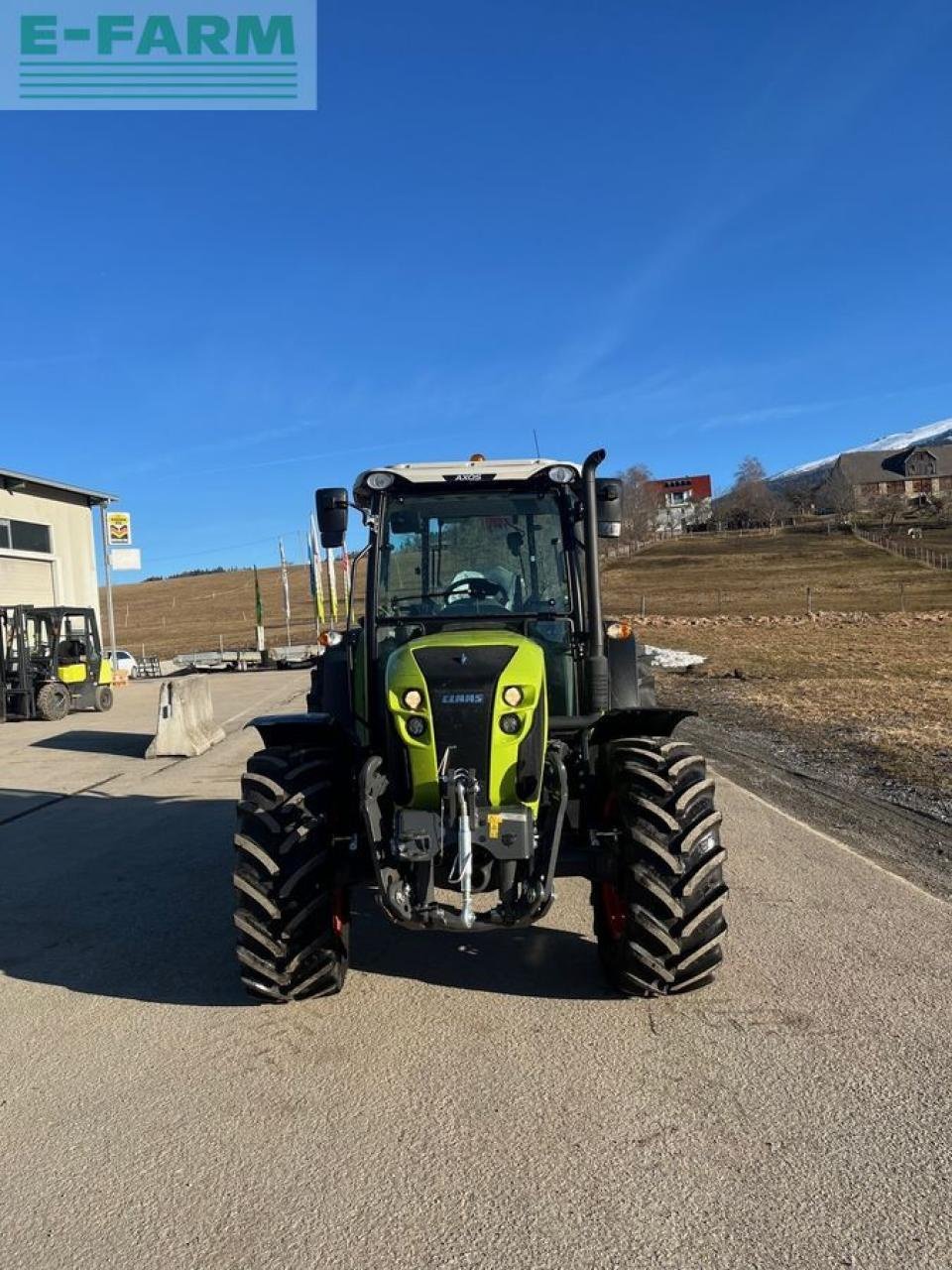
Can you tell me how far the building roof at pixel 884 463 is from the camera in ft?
412

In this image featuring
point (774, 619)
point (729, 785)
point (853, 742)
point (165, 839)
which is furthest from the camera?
point (774, 619)

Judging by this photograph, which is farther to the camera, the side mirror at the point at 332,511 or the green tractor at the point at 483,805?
the side mirror at the point at 332,511

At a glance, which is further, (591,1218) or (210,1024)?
(210,1024)

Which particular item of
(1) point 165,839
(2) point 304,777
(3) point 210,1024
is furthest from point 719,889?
(1) point 165,839

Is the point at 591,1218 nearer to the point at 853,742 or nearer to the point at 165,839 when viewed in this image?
the point at 165,839

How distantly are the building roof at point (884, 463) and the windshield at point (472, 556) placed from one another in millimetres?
128263

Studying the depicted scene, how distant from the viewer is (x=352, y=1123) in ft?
10.7

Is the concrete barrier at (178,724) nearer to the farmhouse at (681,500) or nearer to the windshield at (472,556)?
the windshield at (472,556)

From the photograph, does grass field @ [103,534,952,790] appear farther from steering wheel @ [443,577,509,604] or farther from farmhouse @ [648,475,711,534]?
farmhouse @ [648,475,711,534]

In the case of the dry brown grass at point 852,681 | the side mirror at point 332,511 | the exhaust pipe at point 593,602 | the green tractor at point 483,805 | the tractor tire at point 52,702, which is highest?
the side mirror at point 332,511

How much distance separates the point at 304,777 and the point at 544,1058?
63.3 inches

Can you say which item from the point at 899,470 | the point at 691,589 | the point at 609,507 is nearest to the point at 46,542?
the point at 609,507

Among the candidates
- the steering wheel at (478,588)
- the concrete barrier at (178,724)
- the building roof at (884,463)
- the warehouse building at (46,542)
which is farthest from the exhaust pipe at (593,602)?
the building roof at (884,463)

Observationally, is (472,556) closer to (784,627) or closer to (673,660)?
(673,660)
